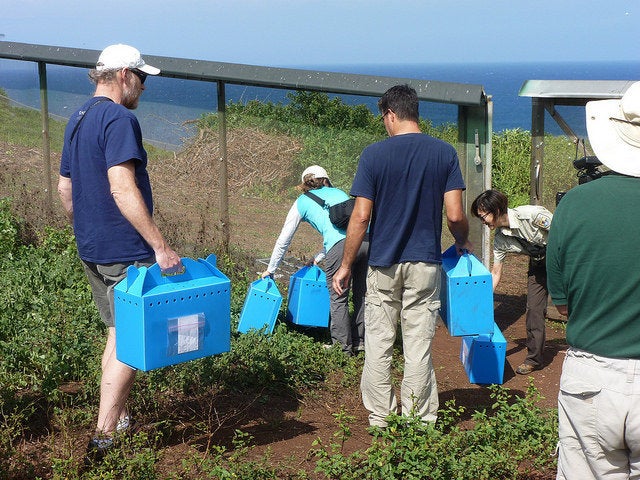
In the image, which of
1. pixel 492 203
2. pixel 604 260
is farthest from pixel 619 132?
pixel 492 203

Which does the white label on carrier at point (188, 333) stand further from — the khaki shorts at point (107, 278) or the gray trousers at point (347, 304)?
the gray trousers at point (347, 304)

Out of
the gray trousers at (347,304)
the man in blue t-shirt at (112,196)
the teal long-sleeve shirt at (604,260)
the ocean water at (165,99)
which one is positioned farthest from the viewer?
the ocean water at (165,99)

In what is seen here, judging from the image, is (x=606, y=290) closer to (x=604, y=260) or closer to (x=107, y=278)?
(x=604, y=260)

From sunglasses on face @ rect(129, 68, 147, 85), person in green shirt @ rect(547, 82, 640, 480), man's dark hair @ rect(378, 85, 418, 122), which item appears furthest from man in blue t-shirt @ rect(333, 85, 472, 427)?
person in green shirt @ rect(547, 82, 640, 480)

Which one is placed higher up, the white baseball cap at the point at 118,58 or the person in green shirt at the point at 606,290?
the white baseball cap at the point at 118,58

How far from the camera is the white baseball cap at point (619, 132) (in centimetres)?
295

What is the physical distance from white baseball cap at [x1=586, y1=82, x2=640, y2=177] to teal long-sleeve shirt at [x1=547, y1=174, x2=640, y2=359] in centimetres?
6

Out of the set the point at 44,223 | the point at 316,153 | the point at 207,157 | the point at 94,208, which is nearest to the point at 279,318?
the point at 316,153

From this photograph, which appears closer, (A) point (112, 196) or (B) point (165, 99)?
(A) point (112, 196)

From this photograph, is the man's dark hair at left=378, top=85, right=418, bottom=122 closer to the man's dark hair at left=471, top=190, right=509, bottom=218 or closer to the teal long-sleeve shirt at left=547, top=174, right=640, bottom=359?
the man's dark hair at left=471, top=190, right=509, bottom=218

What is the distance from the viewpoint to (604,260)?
9.67 feet

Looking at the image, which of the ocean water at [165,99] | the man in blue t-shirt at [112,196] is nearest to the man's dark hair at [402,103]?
the man in blue t-shirt at [112,196]

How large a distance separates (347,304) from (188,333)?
2350 mm

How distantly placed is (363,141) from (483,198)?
1.42 m
